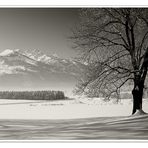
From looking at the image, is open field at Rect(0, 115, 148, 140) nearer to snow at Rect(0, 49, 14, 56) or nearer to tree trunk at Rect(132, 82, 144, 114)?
tree trunk at Rect(132, 82, 144, 114)

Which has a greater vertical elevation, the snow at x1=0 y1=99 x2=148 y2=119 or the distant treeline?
the distant treeline

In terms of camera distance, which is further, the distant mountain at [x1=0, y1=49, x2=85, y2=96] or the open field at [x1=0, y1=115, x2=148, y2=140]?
the distant mountain at [x1=0, y1=49, x2=85, y2=96]

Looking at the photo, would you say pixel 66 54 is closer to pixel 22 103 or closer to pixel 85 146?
pixel 22 103

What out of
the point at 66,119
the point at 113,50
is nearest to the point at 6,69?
the point at 66,119

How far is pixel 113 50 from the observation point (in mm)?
6953

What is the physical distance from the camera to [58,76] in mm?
7043

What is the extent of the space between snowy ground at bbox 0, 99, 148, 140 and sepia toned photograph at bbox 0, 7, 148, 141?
0.02 m

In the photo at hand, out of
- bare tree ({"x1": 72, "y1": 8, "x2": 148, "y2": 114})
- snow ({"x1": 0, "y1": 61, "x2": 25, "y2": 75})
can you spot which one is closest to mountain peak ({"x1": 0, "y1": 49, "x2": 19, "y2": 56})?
snow ({"x1": 0, "y1": 61, "x2": 25, "y2": 75})

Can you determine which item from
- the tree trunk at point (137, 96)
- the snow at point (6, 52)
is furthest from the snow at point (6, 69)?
the tree trunk at point (137, 96)

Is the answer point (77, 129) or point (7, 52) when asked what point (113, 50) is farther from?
point (7, 52)

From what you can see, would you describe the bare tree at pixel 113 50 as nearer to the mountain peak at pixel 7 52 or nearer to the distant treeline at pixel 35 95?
the distant treeline at pixel 35 95

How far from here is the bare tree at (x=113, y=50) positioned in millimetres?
6855

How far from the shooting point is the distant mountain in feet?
22.9

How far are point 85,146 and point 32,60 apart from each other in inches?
64.6
